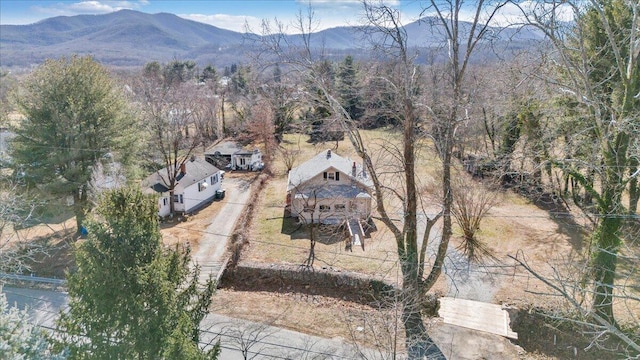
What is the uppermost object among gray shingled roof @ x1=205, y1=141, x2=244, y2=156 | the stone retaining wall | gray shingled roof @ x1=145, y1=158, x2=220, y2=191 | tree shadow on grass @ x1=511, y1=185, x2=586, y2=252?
gray shingled roof @ x1=205, y1=141, x2=244, y2=156

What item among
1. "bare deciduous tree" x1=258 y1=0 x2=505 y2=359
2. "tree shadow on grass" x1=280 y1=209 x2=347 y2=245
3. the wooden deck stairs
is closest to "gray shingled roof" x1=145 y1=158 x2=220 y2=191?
"tree shadow on grass" x1=280 y1=209 x2=347 y2=245

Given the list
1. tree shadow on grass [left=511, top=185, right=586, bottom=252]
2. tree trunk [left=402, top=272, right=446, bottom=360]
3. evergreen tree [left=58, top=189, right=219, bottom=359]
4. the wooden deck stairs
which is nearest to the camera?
evergreen tree [left=58, top=189, right=219, bottom=359]

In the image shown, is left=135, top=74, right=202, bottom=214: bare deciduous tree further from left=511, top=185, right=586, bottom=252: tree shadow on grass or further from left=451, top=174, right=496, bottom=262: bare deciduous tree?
left=511, top=185, right=586, bottom=252: tree shadow on grass

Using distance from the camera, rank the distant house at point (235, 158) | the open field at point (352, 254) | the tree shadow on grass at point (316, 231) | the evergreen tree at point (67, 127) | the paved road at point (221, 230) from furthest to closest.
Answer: the distant house at point (235, 158), the tree shadow on grass at point (316, 231), the evergreen tree at point (67, 127), the paved road at point (221, 230), the open field at point (352, 254)

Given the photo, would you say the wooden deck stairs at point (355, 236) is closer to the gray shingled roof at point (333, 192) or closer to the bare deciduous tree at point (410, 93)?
the gray shingled roof at point (333, 192)

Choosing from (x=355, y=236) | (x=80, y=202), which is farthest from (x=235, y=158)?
(x=355, y=236)

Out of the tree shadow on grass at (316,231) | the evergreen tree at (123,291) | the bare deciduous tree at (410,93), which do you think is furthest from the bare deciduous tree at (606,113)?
the tree shadow on grass at (316,231)
